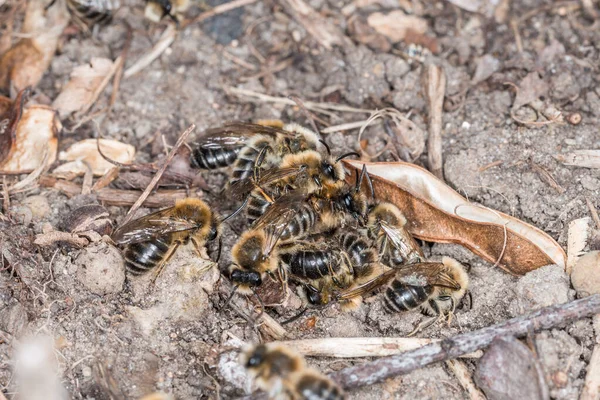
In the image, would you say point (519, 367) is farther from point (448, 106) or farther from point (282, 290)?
point (448, 106)

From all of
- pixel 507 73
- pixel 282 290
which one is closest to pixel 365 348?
pixel 282 290

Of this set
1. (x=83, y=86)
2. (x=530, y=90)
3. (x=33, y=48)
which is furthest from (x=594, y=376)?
(x=33, y=48)

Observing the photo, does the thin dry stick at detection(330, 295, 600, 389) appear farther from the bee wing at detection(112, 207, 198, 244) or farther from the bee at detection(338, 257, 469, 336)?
the bee wing at detection(112, 207, 198, 244)

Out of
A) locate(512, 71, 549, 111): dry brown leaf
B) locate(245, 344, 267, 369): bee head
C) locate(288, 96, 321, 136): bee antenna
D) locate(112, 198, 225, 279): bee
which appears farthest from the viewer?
locate(288, 96, 321, 136): bee antenna

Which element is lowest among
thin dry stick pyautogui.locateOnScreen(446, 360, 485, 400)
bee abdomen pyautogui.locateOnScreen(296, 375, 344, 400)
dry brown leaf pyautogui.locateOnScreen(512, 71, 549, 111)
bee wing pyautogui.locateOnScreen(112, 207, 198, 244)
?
thin dry stick pyautogui.locateOnScreen(446, 360, 485, 400)

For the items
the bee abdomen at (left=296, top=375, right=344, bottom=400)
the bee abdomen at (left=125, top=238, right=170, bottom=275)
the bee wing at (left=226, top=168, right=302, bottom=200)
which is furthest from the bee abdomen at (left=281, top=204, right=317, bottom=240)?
the bee abdomen at (left=296, top=375, right=344, bottom=400)

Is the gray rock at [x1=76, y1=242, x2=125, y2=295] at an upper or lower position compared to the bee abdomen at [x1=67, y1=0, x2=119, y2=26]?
lower

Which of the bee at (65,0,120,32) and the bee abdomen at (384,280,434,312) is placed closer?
the bee abdomen at (384,280,434,312)
